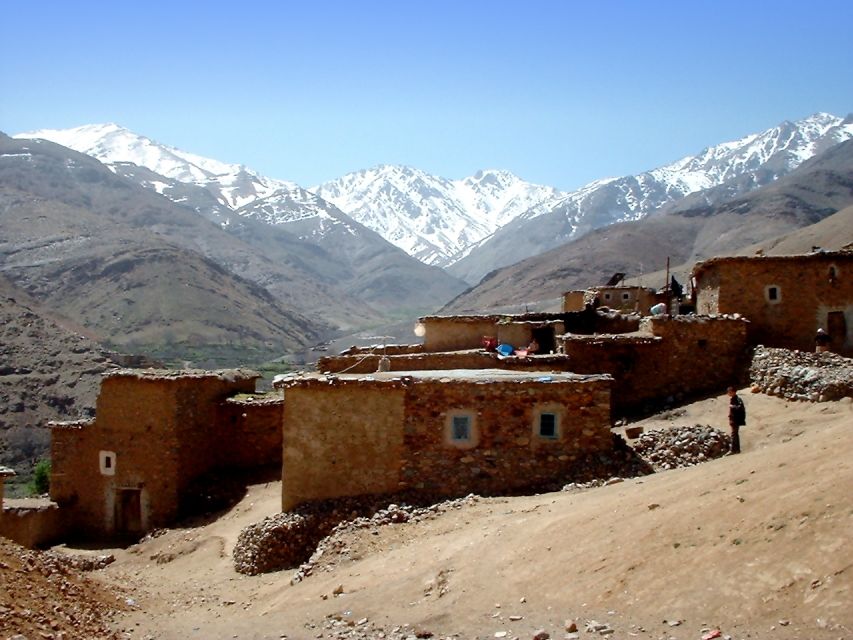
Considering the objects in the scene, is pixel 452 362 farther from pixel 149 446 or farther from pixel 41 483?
pixel 41 483

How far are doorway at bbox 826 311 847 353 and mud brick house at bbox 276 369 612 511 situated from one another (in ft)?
27.4

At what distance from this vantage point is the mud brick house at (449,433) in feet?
48.7

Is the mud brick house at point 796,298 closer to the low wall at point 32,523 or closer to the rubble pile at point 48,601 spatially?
the rubble pile at point 48,601

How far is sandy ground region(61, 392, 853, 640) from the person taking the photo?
781 centimetres

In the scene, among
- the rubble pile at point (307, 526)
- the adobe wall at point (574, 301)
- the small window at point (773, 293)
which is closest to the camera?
the rubble pile at point (307, 526)

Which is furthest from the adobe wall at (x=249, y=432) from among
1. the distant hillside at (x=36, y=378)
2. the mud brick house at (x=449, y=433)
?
the distant hillside at (x=36, y=378)

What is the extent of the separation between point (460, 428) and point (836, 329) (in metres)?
10.4

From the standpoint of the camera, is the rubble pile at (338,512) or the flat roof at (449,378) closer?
the rubble pile at (338,512)

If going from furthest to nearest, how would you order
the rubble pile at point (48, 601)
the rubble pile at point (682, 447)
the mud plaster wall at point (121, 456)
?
the mud plaster wall at point (121, 456) < the rubble pile at point (682, 447) < the rubble pile at point (48, 601)

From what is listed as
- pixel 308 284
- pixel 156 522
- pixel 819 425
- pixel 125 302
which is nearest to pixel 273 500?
pixel 156 522

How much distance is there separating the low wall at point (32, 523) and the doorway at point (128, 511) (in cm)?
136

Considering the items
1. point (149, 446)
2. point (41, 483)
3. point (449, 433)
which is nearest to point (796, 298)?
point (449, 433)

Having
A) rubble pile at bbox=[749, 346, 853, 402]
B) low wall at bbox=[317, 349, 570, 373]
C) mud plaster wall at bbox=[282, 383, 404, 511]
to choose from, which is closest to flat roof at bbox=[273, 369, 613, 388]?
mud plaster wall at bbox=[282, 383, 404, 511]

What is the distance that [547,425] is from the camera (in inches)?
588
